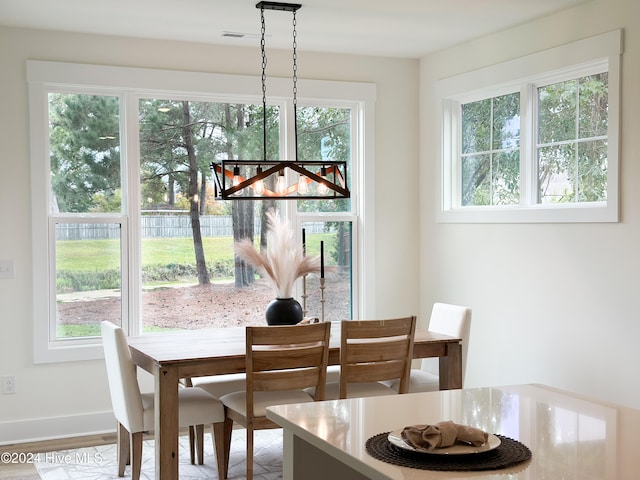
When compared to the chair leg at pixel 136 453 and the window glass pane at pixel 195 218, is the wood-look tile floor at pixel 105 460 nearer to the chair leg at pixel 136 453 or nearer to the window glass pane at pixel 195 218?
the chair leg at pixel 136 453

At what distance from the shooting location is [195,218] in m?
5.65

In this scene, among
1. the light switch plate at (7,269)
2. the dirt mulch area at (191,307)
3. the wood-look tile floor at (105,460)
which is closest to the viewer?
the wood-look tile floor at (105,460)

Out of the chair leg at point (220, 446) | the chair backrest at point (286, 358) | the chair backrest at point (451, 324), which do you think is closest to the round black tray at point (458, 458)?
the chair backrest at point (286, 358)

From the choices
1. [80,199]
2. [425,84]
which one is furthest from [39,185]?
[425,84]

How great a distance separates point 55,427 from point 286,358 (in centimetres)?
203

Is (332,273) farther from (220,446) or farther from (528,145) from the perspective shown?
(220,446)

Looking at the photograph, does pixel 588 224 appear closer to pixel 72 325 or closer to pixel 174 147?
pixel 174 147

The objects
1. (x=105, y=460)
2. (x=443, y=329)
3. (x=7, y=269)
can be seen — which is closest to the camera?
(x=105, y=460)

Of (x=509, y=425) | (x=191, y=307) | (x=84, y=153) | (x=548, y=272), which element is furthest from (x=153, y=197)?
(x=509, y=425)

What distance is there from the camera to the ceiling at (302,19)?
4504 millimetres

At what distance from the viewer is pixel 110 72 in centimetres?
525

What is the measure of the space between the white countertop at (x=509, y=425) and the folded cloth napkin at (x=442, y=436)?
107mm

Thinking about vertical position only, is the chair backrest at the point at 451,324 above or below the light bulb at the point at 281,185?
below

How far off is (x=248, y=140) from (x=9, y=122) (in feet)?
5.22
